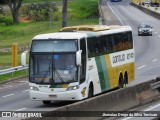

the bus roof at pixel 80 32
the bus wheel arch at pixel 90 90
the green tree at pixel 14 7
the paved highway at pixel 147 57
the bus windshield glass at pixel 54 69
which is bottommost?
the green tree at pixel 14 7

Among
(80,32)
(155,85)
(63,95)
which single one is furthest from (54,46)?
(155,85)

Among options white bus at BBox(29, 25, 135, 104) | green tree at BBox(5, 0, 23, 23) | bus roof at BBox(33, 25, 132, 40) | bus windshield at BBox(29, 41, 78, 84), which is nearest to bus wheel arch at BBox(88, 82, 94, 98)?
white bus at BBox(29, 25, 135, 104)

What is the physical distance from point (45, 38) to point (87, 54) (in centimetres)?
179

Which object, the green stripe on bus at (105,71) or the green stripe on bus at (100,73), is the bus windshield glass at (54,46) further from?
the green stripe on bus at (105,71)

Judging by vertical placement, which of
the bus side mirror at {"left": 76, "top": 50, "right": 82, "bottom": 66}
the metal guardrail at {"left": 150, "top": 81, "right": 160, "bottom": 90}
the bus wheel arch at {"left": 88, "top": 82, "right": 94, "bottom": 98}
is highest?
the bus side mirror at {"left": 76, "top": 50, "right": 82, "bottom": 66}

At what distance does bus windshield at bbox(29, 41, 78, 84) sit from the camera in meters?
23.6

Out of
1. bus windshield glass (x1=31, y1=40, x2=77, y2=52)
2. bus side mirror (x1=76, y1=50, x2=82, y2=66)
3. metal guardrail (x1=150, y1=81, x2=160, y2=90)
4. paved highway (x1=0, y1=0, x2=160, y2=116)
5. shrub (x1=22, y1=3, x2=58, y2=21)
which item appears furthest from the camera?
shrub (x1=22, y1=3, x2=58, y2=21)

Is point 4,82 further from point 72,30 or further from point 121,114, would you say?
point 121,114

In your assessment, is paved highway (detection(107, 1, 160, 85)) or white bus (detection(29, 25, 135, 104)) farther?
paved highway (detection(107, 1, 160, 85))

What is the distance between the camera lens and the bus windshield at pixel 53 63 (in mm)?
23594

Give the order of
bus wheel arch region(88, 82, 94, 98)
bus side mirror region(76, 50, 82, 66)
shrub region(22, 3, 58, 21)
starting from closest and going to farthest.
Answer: bus side mirror region(76, 50, 82, 66)
bus wheel arch region(88, 82, 94, 98)
shrub region(22, 3, 58, 21)

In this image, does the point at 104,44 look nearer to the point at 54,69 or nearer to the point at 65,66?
the point at 65,66

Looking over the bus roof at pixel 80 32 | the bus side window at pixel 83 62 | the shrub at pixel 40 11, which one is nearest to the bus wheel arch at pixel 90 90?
the bus side window at pixel 83 62

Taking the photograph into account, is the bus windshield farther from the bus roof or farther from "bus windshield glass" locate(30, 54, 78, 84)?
the bus roof
